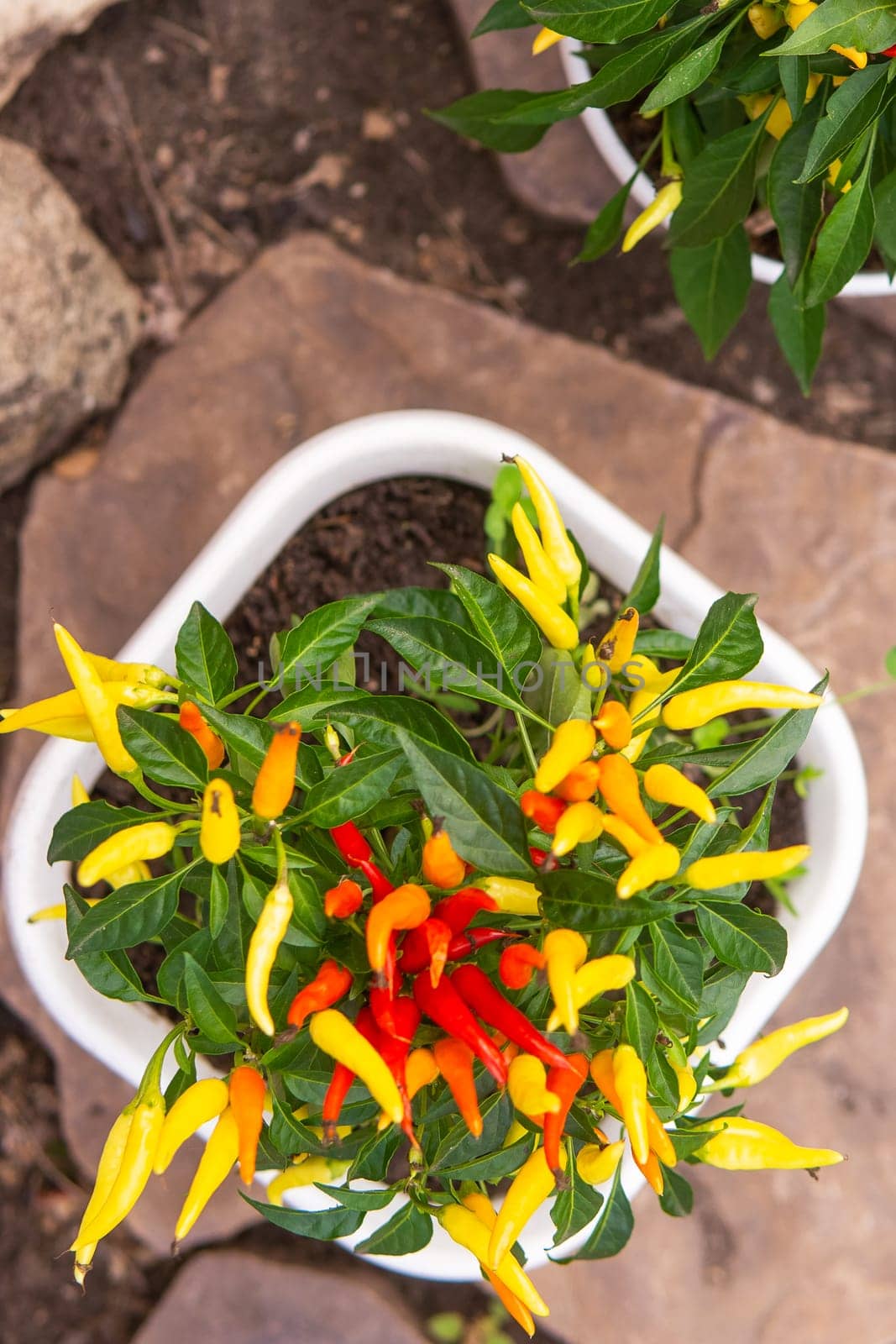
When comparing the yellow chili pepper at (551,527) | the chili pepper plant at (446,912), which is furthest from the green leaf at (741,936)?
the yellow chili pepper at (551,527)

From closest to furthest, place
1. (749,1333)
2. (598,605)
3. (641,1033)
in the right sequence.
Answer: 1. (641,1033)
2. (598,605)
3. (749,1333)

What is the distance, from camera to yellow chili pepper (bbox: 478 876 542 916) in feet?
1.92

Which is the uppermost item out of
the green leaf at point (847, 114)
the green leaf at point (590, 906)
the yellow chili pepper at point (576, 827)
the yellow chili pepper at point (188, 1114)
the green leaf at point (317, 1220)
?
the green leaf at point (847, 114)

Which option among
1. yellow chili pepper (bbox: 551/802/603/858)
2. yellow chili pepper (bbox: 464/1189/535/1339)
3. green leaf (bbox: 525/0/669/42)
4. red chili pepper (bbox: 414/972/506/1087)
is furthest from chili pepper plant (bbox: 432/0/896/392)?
yellow chili pepper (bbox: 464/1189/535/1339)

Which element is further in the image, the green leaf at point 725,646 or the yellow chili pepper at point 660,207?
the yellow chili pepper at point 660,207

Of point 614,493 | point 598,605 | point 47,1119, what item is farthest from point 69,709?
point 47,1119

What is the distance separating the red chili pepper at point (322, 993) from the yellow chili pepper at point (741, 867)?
189 millimetres

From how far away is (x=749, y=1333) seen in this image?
1231 millimetres

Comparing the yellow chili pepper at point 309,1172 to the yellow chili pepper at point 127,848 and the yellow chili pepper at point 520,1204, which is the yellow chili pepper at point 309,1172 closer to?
the yellow chili pepper at point 520,1204

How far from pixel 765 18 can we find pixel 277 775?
57 centimetres

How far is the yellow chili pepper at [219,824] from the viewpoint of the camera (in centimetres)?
52

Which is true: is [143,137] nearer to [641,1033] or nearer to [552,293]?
[552,293]

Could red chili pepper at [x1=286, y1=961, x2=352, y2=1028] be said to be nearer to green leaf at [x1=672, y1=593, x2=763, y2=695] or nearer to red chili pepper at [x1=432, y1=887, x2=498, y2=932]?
red chili pepper at [x1=432, y1=887, x2=498, y2=932]

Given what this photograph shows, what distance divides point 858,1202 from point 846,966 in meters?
0.26
